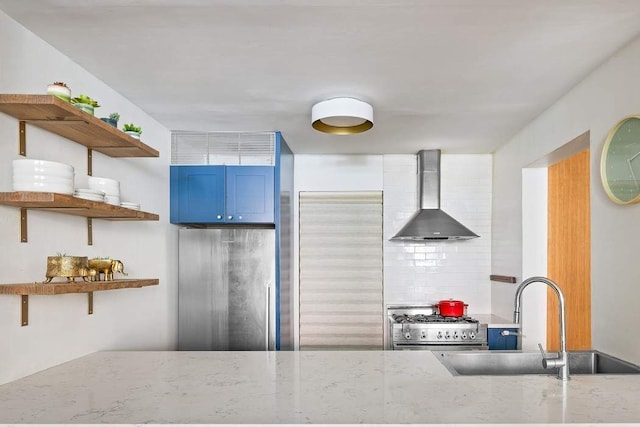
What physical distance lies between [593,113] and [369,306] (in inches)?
111

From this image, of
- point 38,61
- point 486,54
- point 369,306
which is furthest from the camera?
point 369,306

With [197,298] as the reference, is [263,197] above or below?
above

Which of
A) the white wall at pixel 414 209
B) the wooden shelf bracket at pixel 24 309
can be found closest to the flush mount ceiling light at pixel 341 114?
the white wall at pixel 414 209

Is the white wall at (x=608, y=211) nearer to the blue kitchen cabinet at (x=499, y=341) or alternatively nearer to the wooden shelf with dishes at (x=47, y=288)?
the blue kitchen cabinet at (x=499, y=341)

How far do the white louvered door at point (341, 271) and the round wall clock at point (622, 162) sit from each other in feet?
8.41

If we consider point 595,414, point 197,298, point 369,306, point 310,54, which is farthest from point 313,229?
point 595,414

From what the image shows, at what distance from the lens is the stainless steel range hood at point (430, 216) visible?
4.30 meters

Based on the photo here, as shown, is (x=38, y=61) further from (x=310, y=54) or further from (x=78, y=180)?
(x=310, y=54)

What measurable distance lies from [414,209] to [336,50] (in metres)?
2.76

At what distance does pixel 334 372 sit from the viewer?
201 centimetres

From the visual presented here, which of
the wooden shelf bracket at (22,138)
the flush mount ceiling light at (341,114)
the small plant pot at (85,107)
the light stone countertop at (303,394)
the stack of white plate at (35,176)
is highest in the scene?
the flush mount ceiling light at (341,114)

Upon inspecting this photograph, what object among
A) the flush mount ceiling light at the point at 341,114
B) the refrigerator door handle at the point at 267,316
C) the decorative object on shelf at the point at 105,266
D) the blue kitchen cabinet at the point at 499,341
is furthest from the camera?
the blue kitchen cabinet at the point at 499,341

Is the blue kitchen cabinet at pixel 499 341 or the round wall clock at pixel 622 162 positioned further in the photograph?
the blue kitchen cabinet at pixel 499 341

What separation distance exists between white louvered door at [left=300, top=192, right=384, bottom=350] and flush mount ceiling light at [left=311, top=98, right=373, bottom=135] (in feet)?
5.49
